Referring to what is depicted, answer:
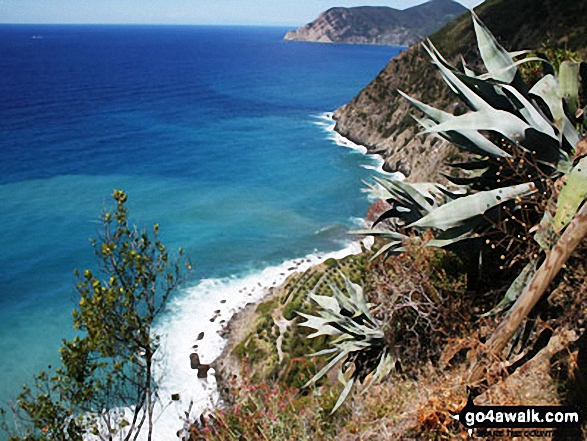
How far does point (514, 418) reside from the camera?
365 centimetres

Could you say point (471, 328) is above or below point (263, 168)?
above

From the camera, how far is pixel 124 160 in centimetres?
4816

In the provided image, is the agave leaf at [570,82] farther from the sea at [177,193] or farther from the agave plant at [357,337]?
the sea at [177,193]

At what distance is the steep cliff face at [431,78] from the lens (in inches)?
1446

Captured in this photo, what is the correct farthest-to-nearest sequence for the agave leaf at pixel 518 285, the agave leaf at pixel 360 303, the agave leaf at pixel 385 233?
the agave leaf at pixel 360 303 < the agave leaf at pixel 385 233 < the agave leaf at pixel 518 285

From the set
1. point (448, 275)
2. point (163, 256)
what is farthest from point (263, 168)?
point (448, 275)

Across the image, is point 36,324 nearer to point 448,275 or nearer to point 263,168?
point 448,275

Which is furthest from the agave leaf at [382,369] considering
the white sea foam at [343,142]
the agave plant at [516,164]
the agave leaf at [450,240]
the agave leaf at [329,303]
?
the white sea foam at [343,142]

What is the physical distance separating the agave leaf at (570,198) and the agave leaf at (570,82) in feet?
3.48

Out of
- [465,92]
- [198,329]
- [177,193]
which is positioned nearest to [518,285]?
[465,92]

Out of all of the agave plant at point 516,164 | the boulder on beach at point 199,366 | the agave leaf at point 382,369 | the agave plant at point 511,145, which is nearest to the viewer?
the agave plant at point 516,164

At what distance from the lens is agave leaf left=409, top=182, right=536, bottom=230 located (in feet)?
16.0

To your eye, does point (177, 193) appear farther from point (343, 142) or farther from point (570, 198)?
point (570, 198)

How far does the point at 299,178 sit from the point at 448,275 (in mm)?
37666
